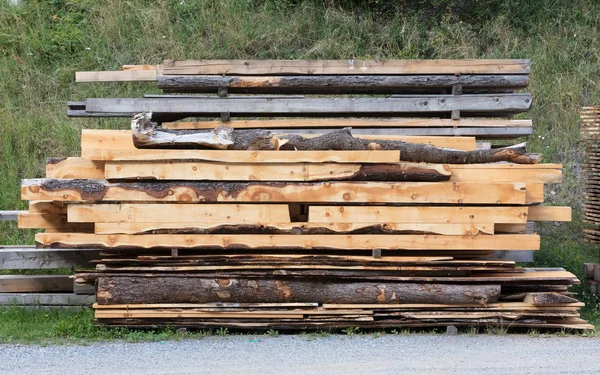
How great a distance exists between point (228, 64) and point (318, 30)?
6618 mm

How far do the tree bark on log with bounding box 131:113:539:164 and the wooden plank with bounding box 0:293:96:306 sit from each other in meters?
2.39

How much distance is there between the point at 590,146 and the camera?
11.8 m

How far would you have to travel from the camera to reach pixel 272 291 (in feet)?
28.0

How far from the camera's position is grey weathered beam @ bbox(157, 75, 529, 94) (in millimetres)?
10234

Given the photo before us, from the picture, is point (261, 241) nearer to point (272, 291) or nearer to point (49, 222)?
point (272, 291)

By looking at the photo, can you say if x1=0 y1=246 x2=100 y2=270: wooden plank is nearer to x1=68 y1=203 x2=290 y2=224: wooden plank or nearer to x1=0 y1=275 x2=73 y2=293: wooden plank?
x1=0 y1=275 x2=73 y2=293: wooden plank

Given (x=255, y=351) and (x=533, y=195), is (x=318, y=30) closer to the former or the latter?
(x=533, y=195)

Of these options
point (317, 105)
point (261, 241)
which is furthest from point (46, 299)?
point (317, 105)

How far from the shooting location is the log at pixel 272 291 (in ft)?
27.8

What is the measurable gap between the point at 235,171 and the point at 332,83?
2393 mm

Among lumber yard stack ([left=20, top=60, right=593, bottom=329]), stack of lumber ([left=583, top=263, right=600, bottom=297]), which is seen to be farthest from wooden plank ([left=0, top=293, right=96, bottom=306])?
stack of lumber ([left=583, top=263, right=600, bottom=297])

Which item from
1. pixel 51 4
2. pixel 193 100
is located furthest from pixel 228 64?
pixel 51 4

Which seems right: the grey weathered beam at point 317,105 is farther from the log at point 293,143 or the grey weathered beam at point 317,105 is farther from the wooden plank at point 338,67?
the log at point 293,143

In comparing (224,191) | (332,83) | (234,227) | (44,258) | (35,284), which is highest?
(332,83)
